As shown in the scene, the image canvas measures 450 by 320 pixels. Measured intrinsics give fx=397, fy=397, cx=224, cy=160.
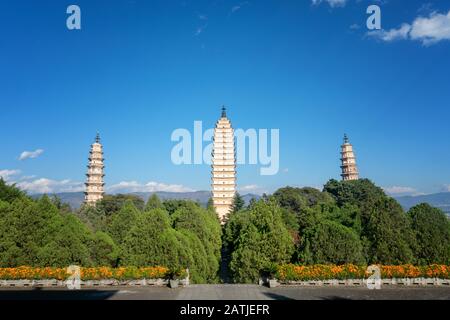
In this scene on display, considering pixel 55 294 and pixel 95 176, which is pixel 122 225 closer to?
pixel 55 294

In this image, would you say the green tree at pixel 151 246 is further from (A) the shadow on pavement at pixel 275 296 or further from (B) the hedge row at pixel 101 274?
(A) the shadow on pavement at pixel 275 296

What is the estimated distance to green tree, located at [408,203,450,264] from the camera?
25.8m

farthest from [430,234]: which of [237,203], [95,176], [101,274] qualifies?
[95,176]

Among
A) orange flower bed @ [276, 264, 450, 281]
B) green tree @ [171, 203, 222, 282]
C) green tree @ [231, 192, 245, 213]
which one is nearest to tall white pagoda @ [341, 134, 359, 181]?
green tree @ [231, 192, 245, 213]

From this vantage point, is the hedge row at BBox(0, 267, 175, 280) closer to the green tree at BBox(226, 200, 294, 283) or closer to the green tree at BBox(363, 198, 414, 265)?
the green tree at BBox(226, 200, 294, 283)

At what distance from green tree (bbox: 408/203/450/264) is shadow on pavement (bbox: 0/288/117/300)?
19745 millimetres

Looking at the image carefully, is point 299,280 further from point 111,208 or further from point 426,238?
point 111,208

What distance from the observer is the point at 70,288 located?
20016mm

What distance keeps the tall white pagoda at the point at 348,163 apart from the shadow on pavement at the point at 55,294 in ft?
240

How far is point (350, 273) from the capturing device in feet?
67.6

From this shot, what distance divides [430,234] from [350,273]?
9.32 metres

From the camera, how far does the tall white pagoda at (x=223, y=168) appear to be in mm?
79875
